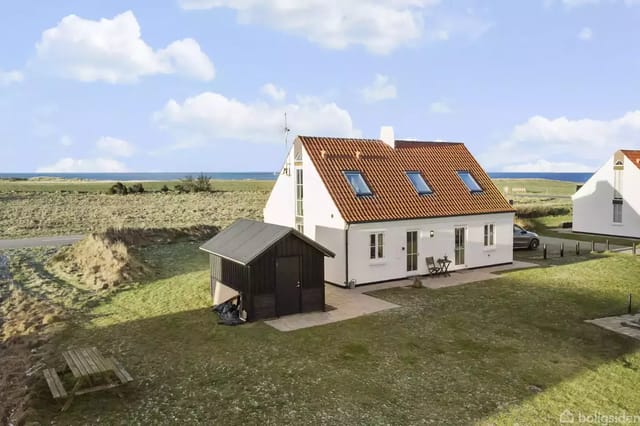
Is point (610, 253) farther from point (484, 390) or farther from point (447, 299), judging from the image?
point (484, 390)

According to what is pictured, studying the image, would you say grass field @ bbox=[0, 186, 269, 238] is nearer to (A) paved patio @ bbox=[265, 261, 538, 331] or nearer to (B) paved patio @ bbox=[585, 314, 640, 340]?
(A) paved patio @ bbox=[265, 261, 538, 331]

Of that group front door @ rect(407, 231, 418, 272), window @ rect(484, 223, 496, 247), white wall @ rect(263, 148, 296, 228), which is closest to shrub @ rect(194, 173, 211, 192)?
A: white wall @ rect(263, 148, 296, 228)

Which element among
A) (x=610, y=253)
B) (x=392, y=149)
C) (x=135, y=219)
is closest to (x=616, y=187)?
(x=610, y=253)

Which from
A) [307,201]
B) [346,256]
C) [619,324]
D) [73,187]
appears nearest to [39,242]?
[307,201]

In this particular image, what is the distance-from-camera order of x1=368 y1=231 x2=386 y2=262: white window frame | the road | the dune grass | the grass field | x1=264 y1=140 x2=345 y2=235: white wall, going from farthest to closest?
the dune grass < the grass field < the road < x1=264 y1=140 x2=345 y2=235: white wall < x1=368 y1=231 x2=386 y2=262: white window frame

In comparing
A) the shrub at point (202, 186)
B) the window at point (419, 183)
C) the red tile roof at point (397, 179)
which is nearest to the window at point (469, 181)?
the red tile roof at point (397, 179)
